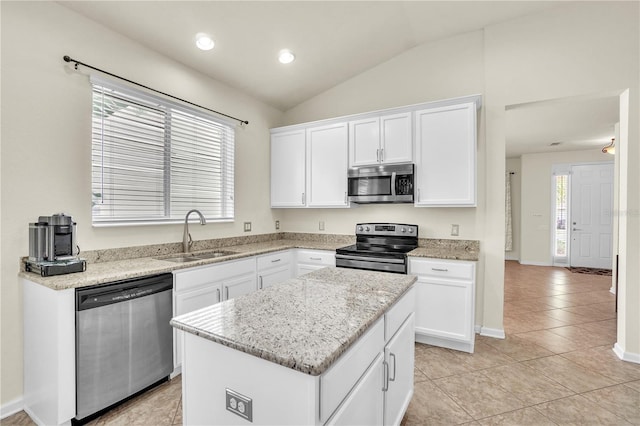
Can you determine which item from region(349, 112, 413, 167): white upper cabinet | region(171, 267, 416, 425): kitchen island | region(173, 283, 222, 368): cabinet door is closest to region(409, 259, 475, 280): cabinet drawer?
region(349, 112, 413, 167): white upper cabinet

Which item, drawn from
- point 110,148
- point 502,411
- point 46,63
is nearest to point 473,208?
point 502,411

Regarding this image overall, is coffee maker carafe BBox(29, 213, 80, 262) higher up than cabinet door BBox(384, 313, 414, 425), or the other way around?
coffee maker carafe BBox(29, 213, 80, 262)

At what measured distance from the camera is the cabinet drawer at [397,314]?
4.67 feet

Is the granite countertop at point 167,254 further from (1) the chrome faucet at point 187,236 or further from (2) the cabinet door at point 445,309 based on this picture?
(2) the cabinet door at point 445,309

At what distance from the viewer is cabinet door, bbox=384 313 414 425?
1.46 m

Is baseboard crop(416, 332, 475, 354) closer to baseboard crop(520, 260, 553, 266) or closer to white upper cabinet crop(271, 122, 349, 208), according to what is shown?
white upper cabinet crop(271, 122, 349, 208)

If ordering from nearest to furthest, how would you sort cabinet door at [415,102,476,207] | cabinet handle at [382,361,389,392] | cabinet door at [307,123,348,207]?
1. cabinet handle at [382,361,389,392]
2. cabinet door at [415,102,476,207]
3. cabinet door at [307,123,348,207]

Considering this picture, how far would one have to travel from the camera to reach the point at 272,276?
339cm

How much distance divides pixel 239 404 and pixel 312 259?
2.63 m

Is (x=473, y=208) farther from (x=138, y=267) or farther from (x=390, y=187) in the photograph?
(x=138, y=267)

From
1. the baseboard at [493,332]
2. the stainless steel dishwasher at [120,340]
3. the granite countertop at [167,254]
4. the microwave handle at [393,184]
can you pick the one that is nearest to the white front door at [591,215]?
the baseboard at [493,332]

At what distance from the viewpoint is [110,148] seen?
251cm

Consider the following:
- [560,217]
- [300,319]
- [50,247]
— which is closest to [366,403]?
[300,319]

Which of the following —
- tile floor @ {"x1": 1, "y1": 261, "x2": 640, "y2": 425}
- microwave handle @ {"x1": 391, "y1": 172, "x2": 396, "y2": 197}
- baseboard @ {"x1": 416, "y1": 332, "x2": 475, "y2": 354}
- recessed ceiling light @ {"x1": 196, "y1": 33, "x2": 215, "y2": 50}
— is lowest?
tile floor @ {"x1": 1, "y1": 261, "x2": 640, "y2": 425}
